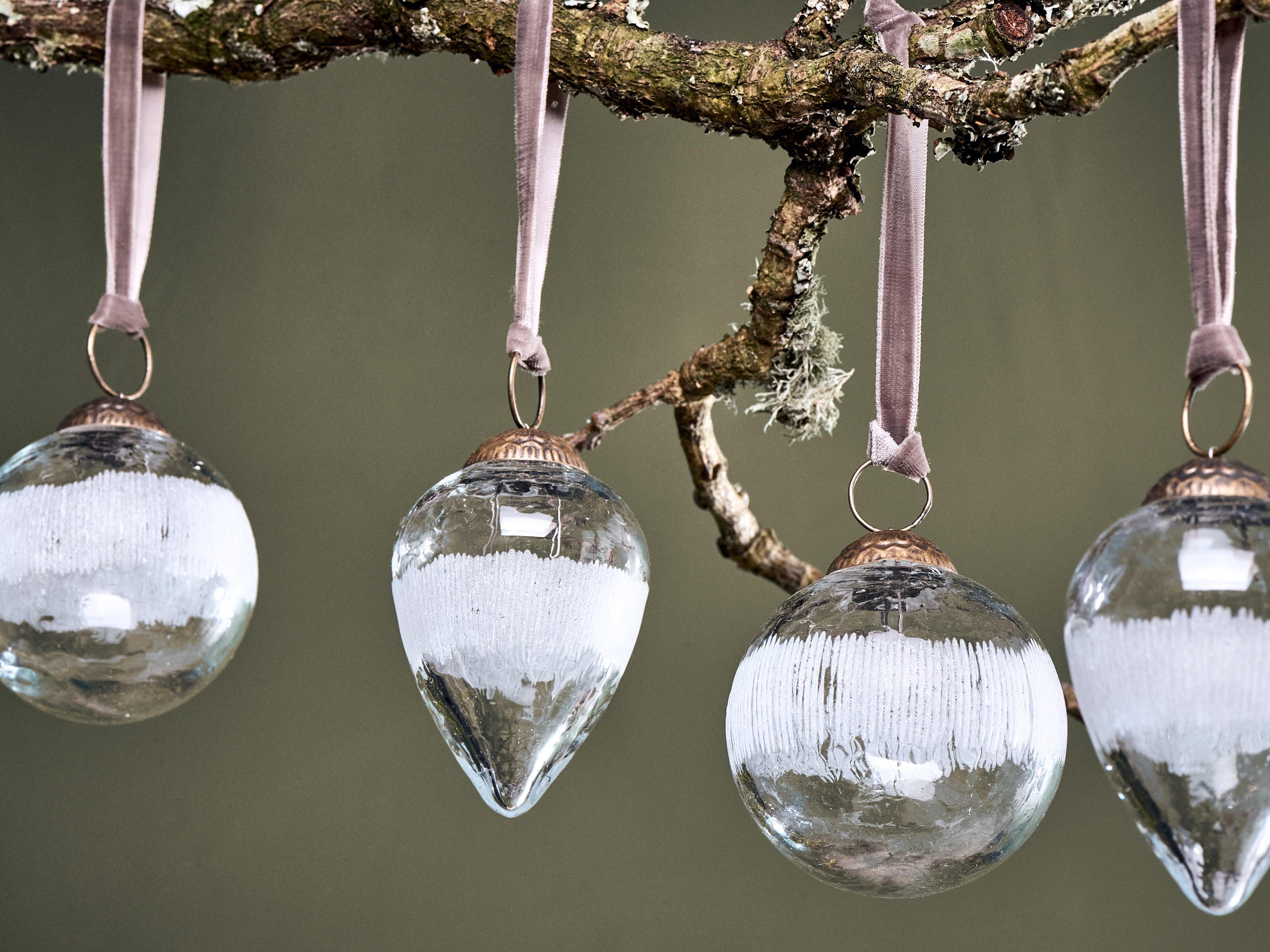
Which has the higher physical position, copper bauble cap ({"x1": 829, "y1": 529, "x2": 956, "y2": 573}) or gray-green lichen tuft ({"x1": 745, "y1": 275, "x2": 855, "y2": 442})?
gray-green lichen tuft ({"x1": 745, "y1": 275, "x2": 855, "y2": 442})

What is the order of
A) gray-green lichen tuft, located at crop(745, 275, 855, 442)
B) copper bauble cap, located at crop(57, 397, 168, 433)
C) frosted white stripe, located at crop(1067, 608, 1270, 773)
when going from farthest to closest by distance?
gray-green lichen tuft, located at crop(745, 275, 855, 442) → copper bauble cap, located at crop(57, 397, 168, 433) → frosted white stripe, located at crop(1067, 608, 1270, 773)

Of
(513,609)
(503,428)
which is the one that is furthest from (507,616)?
(503,428)

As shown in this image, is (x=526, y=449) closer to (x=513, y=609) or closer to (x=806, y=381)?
(x=513, y=609)

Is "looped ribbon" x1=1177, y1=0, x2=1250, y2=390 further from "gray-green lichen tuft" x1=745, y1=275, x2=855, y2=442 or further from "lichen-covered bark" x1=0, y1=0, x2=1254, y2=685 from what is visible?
"gray-green lichen tuft" x1=745, y1=275, x2=855, y2=442

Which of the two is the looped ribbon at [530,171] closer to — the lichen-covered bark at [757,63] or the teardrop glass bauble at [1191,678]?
the lichen-covered bark at [757,63]

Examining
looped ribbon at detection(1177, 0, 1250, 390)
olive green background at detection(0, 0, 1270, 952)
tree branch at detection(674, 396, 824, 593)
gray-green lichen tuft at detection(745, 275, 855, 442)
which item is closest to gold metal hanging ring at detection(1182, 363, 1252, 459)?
looped ribbon at detection(1177, 0, 1250, 390)

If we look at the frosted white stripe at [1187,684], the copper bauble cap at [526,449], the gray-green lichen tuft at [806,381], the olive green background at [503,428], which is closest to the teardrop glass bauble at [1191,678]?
the frosted white stripe at [1187,684]

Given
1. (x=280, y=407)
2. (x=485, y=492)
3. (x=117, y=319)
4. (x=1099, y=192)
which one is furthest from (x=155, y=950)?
(x=1099, y=192)
